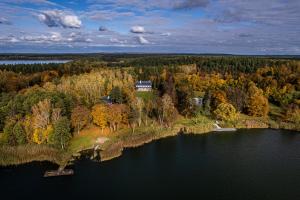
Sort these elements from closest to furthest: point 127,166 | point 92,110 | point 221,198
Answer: point 221,198 → point 127,166 → point 92,110

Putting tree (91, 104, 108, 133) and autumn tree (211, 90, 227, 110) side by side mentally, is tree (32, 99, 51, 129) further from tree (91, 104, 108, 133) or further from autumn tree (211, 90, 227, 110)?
autumn tree (211, 90, 227, 110)

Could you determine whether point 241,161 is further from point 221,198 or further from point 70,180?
point 70,180

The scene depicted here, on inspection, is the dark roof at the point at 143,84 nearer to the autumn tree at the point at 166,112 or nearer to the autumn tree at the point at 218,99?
the autumn tree at the point at 218,99

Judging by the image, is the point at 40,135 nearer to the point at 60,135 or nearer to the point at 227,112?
the point at 60,135

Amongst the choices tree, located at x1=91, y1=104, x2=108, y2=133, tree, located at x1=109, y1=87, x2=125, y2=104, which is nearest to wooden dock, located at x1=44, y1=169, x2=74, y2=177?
tree, located at x1=91, y1=104, x2=108, y2=133

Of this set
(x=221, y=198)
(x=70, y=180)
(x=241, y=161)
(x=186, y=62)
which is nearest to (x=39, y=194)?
(x=70, y=180)
